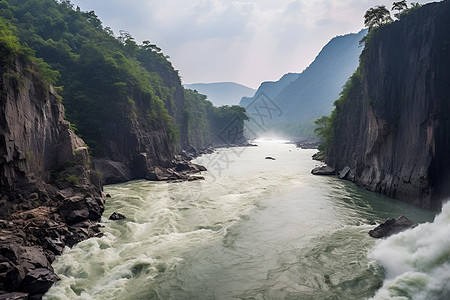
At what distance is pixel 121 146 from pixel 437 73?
106 feet

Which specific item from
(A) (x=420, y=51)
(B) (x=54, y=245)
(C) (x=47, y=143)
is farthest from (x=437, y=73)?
(C) (x=47, y=143)

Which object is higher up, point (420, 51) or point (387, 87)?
point (420, 51)

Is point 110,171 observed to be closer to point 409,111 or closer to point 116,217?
point 116,217

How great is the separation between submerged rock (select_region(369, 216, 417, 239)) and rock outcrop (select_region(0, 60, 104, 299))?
15.3 metres

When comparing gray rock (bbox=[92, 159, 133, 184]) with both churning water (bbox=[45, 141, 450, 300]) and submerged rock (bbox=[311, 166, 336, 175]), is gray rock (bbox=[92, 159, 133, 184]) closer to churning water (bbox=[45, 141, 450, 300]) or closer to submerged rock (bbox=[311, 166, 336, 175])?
churning water (bbox=[45, 141, 450, 300])

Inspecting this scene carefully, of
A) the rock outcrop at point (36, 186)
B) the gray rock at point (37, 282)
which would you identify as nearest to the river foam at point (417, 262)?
the gray rock at point (37, 282)

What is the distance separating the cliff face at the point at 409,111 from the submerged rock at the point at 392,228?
676 cm

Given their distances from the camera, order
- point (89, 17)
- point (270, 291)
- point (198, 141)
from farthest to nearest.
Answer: point (198, 141)
point (89, 17)
point (270, 291)

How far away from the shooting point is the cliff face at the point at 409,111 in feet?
60.3

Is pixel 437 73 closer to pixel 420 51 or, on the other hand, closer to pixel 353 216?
pixel 420 51

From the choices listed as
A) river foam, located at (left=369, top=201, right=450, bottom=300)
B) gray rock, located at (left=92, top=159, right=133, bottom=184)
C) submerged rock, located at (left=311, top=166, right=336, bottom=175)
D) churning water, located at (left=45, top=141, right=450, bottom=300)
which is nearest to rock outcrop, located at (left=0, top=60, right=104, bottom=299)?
churning water, located at (left=45, top=141, right=450, bottom=300)

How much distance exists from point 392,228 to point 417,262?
3624 mm

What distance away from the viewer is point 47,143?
18.2m

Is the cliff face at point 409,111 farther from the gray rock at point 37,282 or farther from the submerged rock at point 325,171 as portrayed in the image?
the gray rock at point 37,282
